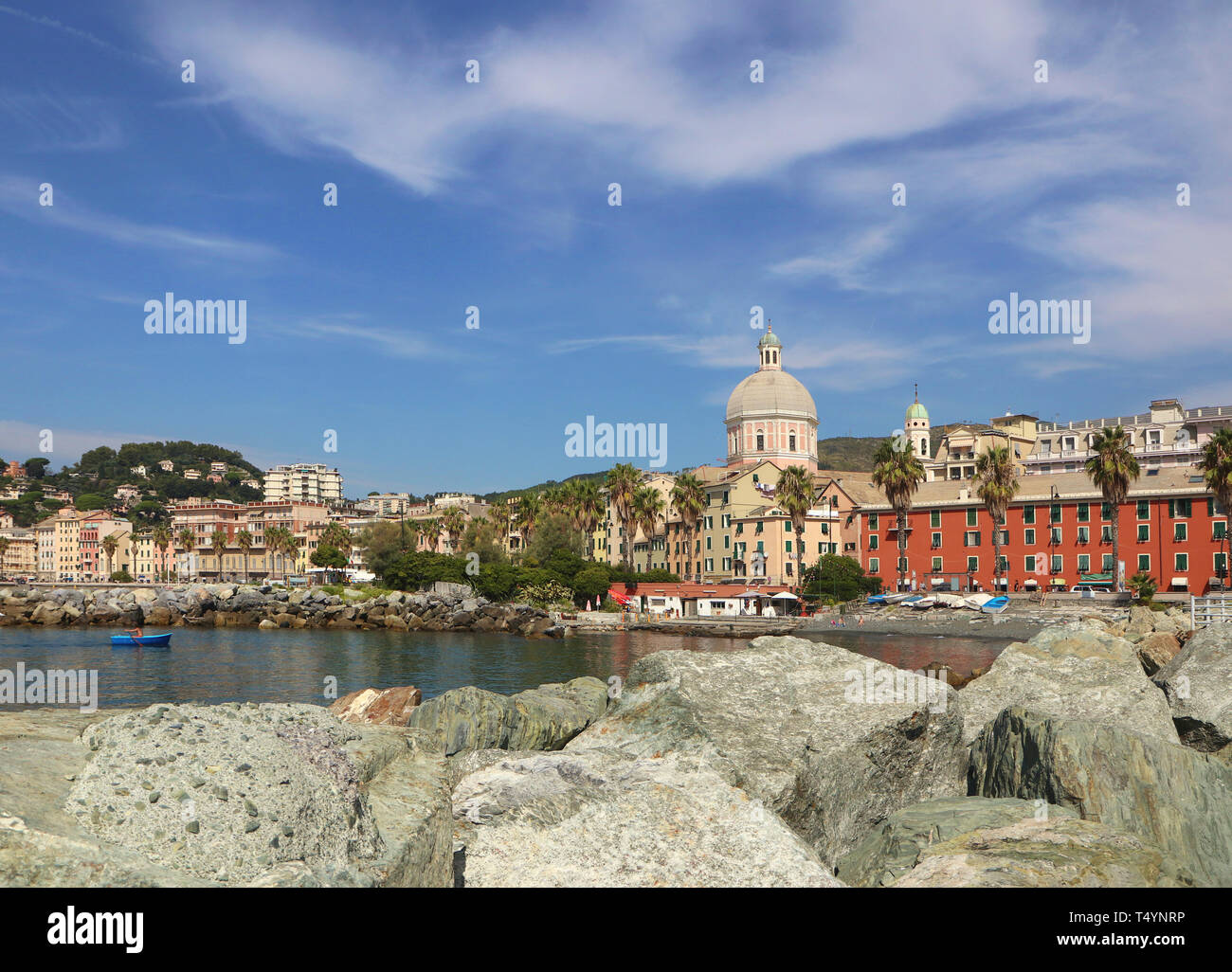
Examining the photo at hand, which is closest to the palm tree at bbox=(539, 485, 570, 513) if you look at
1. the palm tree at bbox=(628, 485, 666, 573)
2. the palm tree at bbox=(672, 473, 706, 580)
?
the palm tree at bbox=(628, 485, 666, 573)

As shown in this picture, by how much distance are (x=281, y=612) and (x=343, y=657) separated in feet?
108

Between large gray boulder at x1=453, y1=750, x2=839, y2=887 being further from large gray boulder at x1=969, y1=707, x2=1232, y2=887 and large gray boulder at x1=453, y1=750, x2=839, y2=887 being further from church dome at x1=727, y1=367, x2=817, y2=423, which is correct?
church dome at x1=727, y1=367, x2=817, y2=423

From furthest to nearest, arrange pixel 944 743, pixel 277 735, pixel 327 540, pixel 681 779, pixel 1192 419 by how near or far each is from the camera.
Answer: pixel 327 540 < pixel 1192 419 < pixel 944 743 < pixel 681 779 < pixel 277 735

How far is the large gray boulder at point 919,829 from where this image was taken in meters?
7.71

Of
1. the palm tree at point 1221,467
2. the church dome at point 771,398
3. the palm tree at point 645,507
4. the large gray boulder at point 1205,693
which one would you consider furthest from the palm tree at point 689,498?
the large gray boulder at point 1205,693

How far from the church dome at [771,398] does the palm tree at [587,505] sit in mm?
38253

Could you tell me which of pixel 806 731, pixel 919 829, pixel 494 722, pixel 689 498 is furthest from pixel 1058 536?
pixel 919 829

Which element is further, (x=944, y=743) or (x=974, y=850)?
(x=944, y=743)

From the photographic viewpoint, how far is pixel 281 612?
82.4 metres
